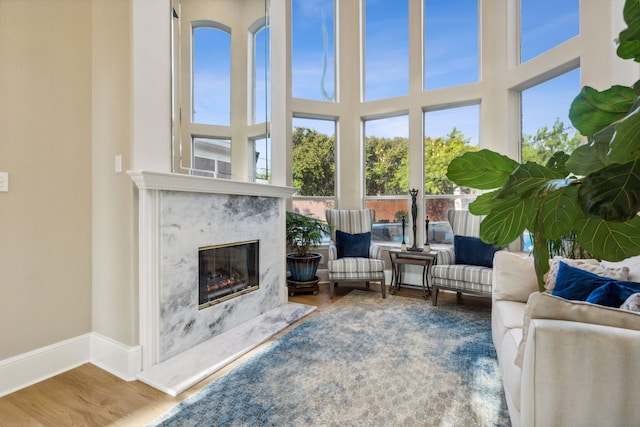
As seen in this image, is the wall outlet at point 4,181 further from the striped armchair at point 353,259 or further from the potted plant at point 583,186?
the striped armchair at point 353,259

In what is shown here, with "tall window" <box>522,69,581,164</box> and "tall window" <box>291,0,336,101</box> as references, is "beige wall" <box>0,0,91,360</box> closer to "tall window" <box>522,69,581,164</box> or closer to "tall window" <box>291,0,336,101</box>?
"tall window" <box>291,0,336,101</box>

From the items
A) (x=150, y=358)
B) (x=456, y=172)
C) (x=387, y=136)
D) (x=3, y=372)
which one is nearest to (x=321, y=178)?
(x=387, y=136)

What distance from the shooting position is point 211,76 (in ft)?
8.83

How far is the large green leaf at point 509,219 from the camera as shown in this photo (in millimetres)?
472

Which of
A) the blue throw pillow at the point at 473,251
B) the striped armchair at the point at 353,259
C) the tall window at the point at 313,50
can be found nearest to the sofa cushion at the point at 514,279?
the blue throw pillow at the point at 473,251

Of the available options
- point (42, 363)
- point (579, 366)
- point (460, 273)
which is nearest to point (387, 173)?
point (460, 273)

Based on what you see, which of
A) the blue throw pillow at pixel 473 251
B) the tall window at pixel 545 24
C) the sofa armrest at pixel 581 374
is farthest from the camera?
the blue throw pillow at pixel 473 251

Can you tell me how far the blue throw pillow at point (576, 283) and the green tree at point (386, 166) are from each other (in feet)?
9.43

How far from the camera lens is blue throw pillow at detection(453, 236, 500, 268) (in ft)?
11.3

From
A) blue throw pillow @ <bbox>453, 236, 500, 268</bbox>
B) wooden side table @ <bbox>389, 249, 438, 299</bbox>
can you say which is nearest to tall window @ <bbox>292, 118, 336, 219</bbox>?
wooden side table @ <bbox>389, 249, 438, 299</bbox>

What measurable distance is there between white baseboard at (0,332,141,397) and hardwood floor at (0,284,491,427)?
5 centimetres

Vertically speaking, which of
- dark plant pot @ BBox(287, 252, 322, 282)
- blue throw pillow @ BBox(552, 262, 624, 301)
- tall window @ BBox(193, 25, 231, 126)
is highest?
tall window @ BBox(193, 25, 231, 126)

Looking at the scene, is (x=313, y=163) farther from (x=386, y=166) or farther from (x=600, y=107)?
(x=600, y=107)

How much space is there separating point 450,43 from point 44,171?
15.4ft
